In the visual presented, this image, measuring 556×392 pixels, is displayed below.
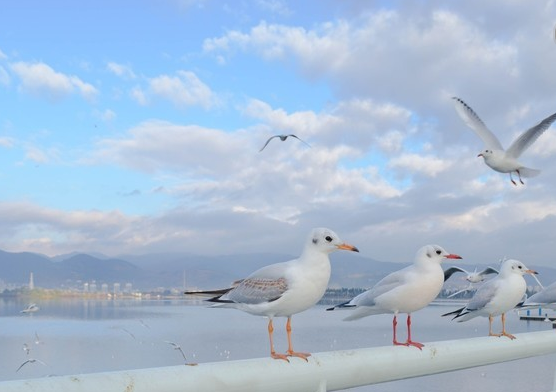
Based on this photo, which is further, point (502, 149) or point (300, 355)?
point (502, 149)

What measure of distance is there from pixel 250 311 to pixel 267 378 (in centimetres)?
114

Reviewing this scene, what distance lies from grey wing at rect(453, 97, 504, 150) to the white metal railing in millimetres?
4006

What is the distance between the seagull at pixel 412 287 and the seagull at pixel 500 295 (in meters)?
1.08

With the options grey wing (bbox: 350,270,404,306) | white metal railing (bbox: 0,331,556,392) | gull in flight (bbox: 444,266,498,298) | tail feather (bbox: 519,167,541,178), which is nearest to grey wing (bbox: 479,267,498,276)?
gull in flight (bbox: 444,266,498,298)

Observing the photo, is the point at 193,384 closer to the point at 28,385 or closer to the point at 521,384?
the point at 28,385

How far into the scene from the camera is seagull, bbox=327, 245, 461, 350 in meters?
4.34

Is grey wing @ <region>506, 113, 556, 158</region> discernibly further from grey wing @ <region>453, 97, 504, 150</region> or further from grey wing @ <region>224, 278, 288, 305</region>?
grey wing @ <region>224, 278, 288, 305</region>

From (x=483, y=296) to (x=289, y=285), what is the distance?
2.72 meters

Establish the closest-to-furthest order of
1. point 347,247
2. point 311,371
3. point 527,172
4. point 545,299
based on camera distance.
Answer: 1. point 311,371
2. point 347,247
3. point 545,299
4. point 527,172

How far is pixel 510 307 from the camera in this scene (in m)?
5.49

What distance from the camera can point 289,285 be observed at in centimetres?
340

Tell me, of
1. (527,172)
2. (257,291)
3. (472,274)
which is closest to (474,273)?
(472,274)

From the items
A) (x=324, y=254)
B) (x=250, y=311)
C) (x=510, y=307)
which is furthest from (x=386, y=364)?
(x=510, y=307)

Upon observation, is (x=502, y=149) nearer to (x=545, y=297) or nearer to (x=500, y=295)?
(x=545, y=297)
